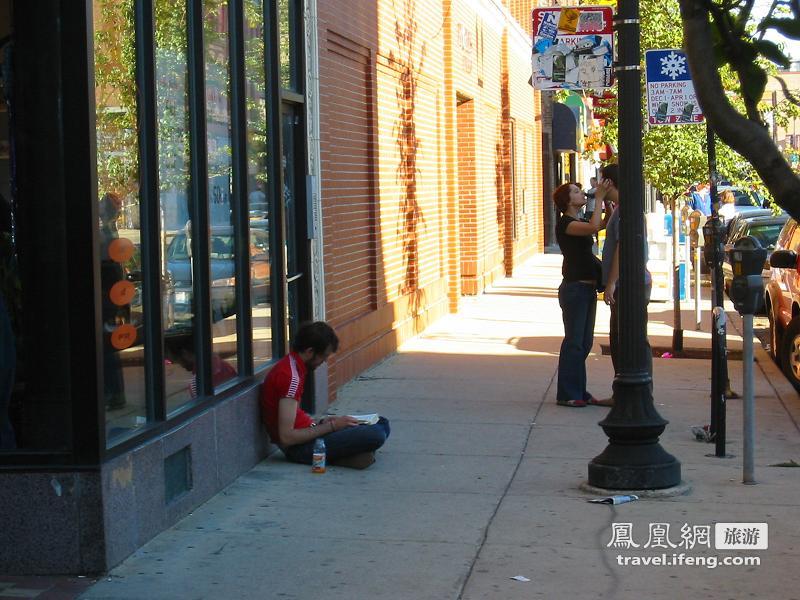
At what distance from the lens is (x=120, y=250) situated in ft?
20.6

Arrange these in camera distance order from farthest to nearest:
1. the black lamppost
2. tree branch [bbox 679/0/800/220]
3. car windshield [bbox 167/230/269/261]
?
1. the black lamppost
2. car windshield [bbox 167/230/269/261]
3. tree branch [bbox 679/0/800/220]

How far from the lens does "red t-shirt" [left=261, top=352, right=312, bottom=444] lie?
805 cm

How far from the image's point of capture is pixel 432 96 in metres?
16.5

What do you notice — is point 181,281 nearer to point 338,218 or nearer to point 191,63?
point 191,63

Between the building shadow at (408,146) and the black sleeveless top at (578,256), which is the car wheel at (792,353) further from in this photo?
the building shadow at (408,146)

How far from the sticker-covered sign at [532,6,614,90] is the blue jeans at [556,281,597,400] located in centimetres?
224

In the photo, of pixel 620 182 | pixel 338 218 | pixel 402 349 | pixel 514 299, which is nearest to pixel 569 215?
pixel 338 218

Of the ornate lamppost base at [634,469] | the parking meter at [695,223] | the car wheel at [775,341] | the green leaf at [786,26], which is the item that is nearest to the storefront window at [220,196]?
the ornate lamppost base at [634,469]

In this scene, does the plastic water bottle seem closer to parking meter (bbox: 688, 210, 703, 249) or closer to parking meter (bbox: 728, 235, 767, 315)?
parking meter (bbox: 728, 235, 767, 315)

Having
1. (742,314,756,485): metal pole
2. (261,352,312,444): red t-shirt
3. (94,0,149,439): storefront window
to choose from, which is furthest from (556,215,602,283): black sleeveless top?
(94,0,149,439): storefront window

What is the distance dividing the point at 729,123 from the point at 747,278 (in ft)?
15.6

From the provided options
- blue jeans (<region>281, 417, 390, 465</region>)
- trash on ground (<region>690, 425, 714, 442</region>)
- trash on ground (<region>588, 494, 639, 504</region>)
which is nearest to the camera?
trash on ground (<region>588, 494, 639, 504</region>)

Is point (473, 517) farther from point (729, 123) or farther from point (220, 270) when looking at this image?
point (729, 123)

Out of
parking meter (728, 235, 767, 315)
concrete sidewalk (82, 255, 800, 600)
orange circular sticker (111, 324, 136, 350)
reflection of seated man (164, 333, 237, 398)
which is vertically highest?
parking meter (728, 235, 767, 315)
